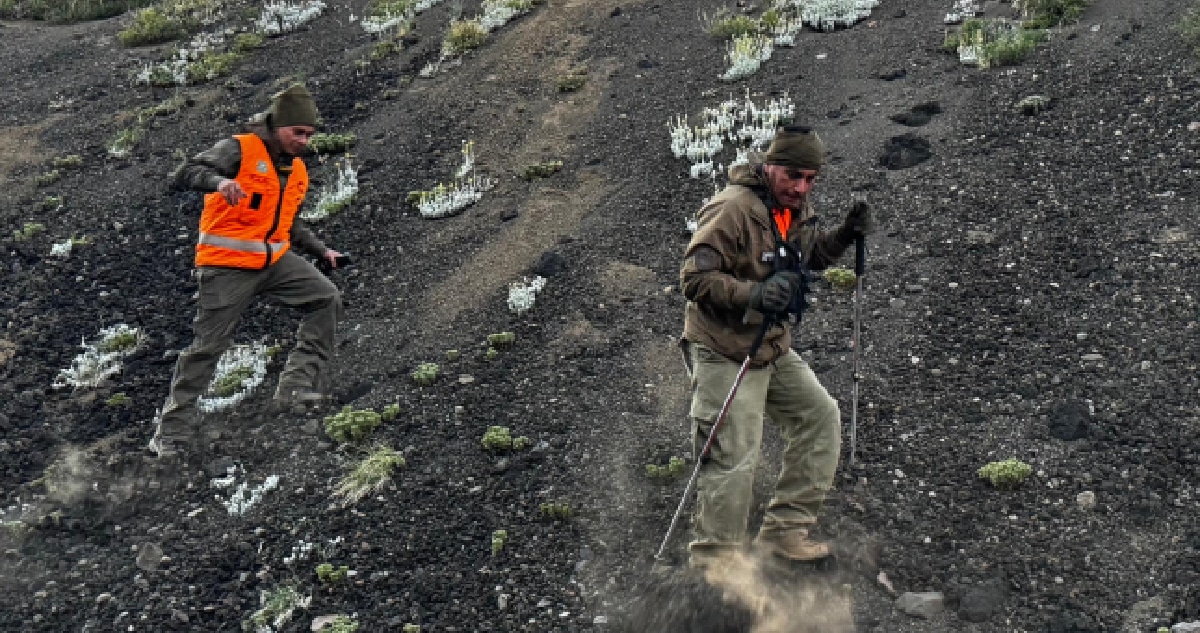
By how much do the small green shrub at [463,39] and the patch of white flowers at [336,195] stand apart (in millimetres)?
3332

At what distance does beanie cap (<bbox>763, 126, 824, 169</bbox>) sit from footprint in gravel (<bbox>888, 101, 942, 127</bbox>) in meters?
6.59

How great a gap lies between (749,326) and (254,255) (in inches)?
186

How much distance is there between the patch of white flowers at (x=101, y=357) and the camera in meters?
11.4

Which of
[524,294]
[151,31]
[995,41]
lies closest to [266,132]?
[524,294]

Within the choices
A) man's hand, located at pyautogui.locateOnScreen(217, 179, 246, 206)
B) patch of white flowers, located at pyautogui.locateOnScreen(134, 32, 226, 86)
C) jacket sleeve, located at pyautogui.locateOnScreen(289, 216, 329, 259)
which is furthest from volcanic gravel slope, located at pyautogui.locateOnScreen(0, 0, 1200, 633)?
patch of white flowers, located at pyautogui.locateOnScreen(134, 32, 226, 86)

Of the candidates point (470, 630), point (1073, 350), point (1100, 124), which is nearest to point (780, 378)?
point (470, 630)

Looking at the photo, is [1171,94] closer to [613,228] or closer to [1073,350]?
[1073,350]

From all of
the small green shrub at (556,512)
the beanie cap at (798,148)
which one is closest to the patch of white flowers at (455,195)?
the small green shrub at (556,512)

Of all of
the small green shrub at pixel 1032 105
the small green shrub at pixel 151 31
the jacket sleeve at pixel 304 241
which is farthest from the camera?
the small green shrub at pixel 151 31

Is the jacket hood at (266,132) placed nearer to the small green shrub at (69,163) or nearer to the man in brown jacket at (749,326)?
the man in brown jacket at (749,326)

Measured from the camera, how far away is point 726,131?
1348 centimetres

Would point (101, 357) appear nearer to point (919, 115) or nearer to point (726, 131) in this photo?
point (726, 131)

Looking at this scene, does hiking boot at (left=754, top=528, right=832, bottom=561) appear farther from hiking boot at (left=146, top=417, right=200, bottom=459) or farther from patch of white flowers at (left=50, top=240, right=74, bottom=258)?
patch of white flowers at (left=50, top=240, right=74, bottom=258)

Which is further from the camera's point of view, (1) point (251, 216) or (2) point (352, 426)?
(1) point (251, 216)
